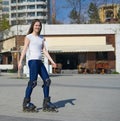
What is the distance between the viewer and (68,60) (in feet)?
146

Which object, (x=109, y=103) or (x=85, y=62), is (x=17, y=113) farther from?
(x=85, y=62)

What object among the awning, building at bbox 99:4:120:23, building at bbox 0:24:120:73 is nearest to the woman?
the awning

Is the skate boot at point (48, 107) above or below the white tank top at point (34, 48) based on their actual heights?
below

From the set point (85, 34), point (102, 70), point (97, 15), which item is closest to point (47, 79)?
point (102, 70)

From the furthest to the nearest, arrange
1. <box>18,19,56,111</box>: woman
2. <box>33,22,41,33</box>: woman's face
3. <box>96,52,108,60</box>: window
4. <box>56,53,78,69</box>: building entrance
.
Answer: <box>56,53,78,69</box>: building entrance < <box>96,52,108,60</box>: window < <box>33,22,41,33</box>: woman's face < <box>18,19,56,111</box>: woman

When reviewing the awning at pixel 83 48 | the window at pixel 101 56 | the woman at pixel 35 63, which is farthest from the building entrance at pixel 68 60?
the woman at pixel 35 63

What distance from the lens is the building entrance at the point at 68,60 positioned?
146 feet

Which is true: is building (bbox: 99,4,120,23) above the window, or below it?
above

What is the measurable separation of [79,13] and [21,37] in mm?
16040

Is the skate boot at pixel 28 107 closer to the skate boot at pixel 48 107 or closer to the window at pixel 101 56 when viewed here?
the skate boot at pixel 48 107

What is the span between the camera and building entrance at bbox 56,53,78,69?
146 ft

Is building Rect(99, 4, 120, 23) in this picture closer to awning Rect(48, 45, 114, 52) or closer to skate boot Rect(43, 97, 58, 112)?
awning Rect(48, 45, 114, 52)

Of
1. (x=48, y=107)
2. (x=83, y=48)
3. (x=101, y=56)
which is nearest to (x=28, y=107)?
(x=48, y=107)

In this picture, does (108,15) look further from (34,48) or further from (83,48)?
(34,48)
